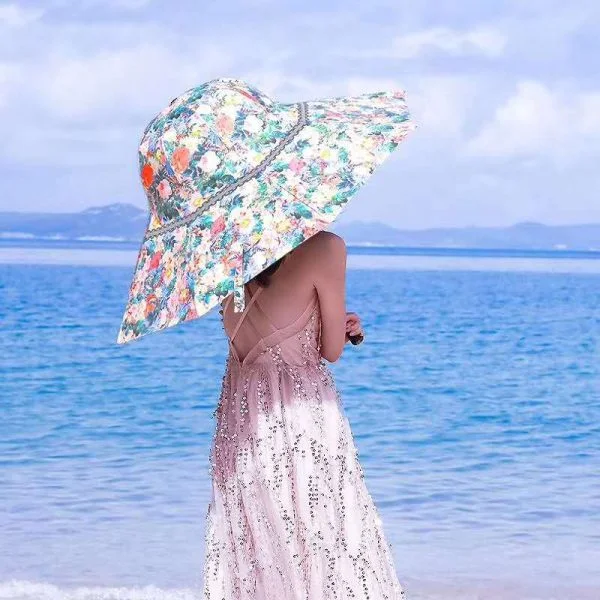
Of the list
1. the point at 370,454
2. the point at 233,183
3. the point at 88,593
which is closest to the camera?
the point at 233,183

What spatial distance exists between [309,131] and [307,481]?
551mm

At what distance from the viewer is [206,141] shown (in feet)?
7.17

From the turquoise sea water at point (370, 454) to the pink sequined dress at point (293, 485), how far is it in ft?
6.29

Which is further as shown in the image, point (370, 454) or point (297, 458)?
point (370, 454)

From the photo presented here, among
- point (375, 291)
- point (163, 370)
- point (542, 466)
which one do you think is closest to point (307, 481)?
point (542, 466)

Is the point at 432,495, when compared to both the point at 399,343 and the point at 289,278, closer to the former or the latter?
the point at 289,278

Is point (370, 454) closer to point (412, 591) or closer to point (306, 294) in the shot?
point (412, 591)

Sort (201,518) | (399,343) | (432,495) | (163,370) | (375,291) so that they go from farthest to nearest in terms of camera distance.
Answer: (375,291) → (399,343) → (163,370) → (432,495) → (201,518)

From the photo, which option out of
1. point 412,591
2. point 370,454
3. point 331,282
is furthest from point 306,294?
point 370,454

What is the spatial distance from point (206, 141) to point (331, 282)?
292mm

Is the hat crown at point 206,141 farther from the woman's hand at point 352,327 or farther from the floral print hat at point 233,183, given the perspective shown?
the woman's hand at point 352,327

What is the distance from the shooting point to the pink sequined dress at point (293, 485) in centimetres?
226

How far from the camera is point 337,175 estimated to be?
85.7 inches

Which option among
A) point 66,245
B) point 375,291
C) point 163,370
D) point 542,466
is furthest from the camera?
point 66,245
